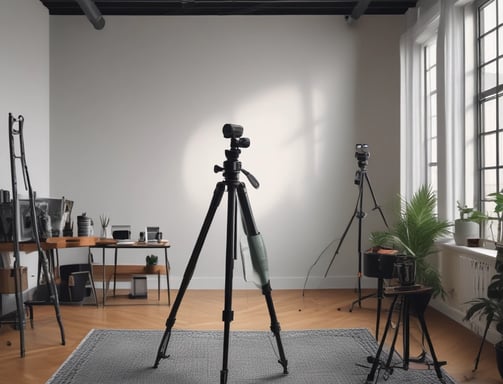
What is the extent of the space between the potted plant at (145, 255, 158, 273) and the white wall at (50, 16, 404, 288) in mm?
533

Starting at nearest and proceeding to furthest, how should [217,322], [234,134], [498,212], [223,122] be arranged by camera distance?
[234,134] < [498,212] < [217,322] < [223,122]

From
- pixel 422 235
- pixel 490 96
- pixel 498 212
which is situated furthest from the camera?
pixel 422 235

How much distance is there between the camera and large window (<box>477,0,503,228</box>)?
15.7 ft

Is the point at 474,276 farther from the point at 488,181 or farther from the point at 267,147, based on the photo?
the point at 267,147

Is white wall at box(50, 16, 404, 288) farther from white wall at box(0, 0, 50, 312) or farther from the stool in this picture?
the stool

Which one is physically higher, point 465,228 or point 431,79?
point 431,79

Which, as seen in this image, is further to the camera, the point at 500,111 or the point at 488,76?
the point at 488,76

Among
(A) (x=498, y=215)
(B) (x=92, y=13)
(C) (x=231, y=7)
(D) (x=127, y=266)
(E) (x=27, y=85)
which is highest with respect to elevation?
(C) (x=231, y=7)

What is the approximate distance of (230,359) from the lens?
13.0 feet

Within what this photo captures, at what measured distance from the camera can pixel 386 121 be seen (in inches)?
269

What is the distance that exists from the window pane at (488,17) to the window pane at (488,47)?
0.07m

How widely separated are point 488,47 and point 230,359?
3406 mm

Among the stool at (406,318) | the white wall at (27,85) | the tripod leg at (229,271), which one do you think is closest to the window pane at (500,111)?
the stool at (406,318)

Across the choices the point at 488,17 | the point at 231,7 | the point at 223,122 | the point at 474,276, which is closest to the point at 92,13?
the point at 231,7
